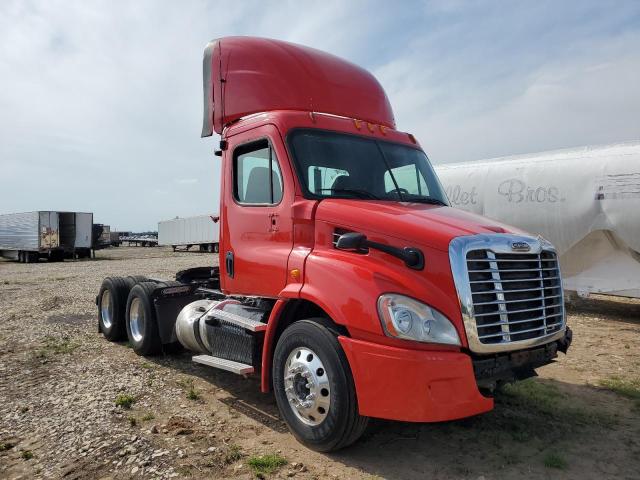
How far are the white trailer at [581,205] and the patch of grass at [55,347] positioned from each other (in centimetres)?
879

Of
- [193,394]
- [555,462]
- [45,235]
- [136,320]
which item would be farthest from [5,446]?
[45,235]

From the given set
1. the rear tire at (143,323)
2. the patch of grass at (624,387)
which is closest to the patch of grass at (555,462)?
the patch of grass at (624,387)

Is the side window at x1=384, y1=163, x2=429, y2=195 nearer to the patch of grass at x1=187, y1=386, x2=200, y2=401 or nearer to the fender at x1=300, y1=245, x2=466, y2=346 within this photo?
the fender at x1=300, y1=245, x2=466, y2=346

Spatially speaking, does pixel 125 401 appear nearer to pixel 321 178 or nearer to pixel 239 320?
pixel 239 320

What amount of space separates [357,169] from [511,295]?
1.87 metres

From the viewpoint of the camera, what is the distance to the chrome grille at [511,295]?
367 centimetres

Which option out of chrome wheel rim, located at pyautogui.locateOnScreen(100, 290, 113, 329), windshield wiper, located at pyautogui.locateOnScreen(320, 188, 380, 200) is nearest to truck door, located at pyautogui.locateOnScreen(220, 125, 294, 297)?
windshield wiper, located at pyautogui.locateOnScreen(320, 188, 380, 200)

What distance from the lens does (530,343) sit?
3902 millimetres

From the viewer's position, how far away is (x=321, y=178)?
467 centimetres

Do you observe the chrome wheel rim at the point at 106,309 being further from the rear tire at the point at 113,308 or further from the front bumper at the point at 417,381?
the front bumper at the point at 417,381

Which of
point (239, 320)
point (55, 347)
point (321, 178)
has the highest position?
point (321, 178)

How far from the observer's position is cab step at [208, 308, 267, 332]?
183 inches

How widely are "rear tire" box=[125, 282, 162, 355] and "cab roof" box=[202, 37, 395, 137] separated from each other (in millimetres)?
2514

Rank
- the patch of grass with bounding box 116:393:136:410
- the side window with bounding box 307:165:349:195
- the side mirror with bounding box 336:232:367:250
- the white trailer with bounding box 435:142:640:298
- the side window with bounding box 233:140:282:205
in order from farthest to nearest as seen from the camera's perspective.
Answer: the white trailer with bounding box 435:142:640:298 → the patch of grass with bounding box 116:393:136:410 → the side window with bounding box 233:140:282:205 → the side window with bounding box 307:165:349:195 → the side mirror with bounding box 336:232:367:250
